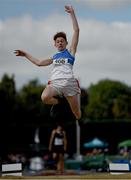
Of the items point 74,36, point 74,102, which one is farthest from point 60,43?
point 74,102

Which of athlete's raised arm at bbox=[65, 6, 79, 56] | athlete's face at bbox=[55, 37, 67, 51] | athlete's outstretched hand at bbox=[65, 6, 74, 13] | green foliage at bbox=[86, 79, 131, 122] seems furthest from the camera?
green foliage at bbox=[86, 79, 131, 122]

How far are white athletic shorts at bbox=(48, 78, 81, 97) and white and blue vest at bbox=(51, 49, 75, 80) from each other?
0.29 feet

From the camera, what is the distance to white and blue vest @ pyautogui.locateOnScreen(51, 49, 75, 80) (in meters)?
14.6

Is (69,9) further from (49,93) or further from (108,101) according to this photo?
(108,101)

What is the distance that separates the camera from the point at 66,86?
14.6 metres

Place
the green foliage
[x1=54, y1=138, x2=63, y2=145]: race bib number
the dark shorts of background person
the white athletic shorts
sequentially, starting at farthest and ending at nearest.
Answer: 1. the green foliage
2. [x1=54, y1=138, x2=63, y2=145]: race bib number
3. the dark shorts of background person
4. the white athletic shorts

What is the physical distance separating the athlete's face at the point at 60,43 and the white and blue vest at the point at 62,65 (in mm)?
91

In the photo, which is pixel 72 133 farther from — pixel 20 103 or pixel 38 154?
pixel 20 103

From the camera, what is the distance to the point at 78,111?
50.1ft

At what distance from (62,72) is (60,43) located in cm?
70

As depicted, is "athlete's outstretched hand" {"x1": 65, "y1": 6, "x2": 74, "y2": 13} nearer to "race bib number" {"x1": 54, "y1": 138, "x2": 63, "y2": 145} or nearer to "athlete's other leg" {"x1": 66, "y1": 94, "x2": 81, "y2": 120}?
"athlete's other leg" {"x1": 66, "y1": 94, "x2": 81, "y2": 120}

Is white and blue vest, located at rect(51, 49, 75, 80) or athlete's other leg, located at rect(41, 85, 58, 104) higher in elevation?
white and blue vest, located at rect(51, 49, 75, 80)

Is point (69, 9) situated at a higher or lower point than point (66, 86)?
higher

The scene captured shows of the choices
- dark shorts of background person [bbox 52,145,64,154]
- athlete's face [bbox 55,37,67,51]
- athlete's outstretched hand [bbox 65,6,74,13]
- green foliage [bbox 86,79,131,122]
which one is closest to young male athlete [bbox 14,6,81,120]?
athlete's face [bbox 55,37,67,51]
